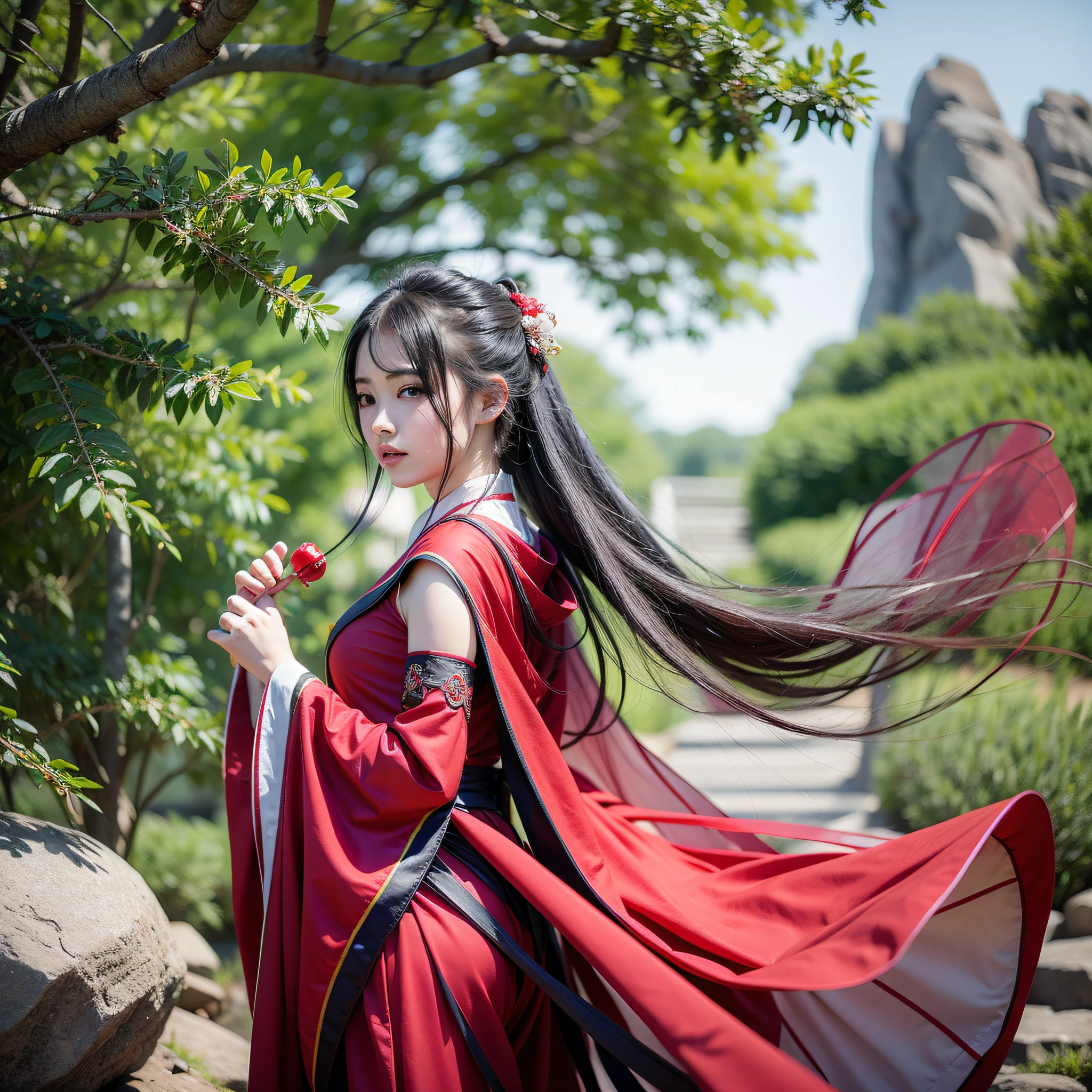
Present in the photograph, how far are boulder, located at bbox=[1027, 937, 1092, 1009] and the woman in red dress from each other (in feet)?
4.37

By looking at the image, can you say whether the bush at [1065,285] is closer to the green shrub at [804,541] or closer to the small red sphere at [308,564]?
the green shrub at [804,541]

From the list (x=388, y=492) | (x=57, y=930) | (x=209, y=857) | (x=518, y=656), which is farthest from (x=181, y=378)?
(x=209, y=857)

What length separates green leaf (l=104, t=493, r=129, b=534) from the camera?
5.01 feet

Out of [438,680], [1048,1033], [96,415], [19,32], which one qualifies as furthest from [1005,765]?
[19,32]

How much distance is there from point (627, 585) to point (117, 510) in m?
1.06

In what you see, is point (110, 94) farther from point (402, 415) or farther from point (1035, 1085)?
point (1035, 1085)

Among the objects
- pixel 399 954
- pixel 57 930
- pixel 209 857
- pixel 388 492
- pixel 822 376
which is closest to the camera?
pixel 399 954

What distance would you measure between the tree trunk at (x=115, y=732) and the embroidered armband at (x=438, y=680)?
1.22 m

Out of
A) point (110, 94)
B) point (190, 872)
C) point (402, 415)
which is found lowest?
point (190, 872)

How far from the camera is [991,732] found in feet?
12.8

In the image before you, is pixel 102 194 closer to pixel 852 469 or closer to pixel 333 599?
pixel 333 599

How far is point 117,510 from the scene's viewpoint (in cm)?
154

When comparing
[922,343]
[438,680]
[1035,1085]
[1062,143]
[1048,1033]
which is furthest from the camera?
[922,343]

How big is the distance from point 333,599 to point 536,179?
10.1ft
